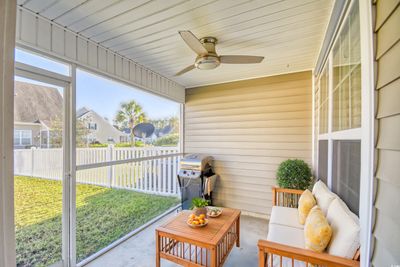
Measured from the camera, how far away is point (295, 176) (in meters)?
3.07

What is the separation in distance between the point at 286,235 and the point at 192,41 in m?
2.13

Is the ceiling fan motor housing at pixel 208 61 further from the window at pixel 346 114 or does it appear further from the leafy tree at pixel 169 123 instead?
the leafy tree at pixel 169 123

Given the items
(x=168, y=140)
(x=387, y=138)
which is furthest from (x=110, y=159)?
(x=387, y=138)

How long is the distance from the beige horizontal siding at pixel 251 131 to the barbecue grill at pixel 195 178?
349 millimetres

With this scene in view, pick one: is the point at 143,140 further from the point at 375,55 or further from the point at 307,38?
the point at 375,55

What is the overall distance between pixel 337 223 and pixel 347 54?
139 cm

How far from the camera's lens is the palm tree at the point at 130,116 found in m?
3.19

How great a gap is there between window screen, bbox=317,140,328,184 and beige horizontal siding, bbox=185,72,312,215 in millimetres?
501

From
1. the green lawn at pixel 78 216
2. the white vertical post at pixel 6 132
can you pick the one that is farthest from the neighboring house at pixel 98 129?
the white vertical post at pixel 6 132

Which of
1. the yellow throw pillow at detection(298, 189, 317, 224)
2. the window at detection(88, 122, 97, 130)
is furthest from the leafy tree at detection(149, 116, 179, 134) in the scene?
the yellow throw pillow at detection(298, 189, 317, 224)

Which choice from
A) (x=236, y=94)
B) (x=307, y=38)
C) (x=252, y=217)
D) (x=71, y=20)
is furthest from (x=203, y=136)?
→ (x=71, y=20)

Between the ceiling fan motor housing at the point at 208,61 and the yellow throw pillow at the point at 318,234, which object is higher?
the ceiling fan motor housing at the point at 208,61

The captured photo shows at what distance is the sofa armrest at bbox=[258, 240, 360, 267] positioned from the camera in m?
1.28

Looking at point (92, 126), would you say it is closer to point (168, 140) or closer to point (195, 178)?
point (168, 140)
